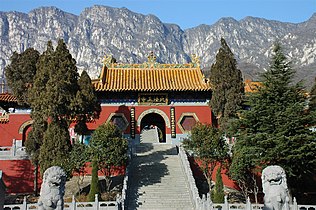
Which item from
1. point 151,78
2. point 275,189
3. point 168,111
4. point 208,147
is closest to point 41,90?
point 208,147

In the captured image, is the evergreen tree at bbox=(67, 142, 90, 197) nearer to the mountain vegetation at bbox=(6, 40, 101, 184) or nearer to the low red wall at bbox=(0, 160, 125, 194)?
the mountain vegetation at bbox=(6, 40, 101, 184)

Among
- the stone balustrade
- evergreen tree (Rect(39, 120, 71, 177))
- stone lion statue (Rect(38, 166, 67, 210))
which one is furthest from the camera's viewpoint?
evergreen tree (Rect(39, 120, 71, 177))

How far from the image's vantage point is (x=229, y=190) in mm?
16547

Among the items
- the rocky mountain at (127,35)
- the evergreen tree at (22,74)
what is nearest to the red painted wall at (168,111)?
the evergreen tree at (22,74)

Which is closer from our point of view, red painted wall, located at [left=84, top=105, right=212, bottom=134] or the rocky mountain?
red painted wall, located at [left=84, top=105, right=212, bottom=134]

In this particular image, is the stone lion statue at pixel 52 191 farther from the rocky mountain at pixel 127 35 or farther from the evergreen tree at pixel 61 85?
the rocky mountain at pixel 127 35

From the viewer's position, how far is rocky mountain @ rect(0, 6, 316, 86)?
318ft

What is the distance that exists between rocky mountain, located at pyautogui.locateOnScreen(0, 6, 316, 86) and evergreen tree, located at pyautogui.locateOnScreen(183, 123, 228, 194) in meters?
67.2

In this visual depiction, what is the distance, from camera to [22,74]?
18.8 metres

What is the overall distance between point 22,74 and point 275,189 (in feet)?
49.5

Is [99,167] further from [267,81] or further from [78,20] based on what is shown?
[78,20]

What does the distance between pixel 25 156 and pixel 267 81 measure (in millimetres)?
11035

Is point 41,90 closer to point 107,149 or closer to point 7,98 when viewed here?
point 107,149

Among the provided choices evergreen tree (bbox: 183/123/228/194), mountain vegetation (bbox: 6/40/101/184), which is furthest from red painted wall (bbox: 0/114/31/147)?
evergreen tree (bbox: 183/123/228/194)
